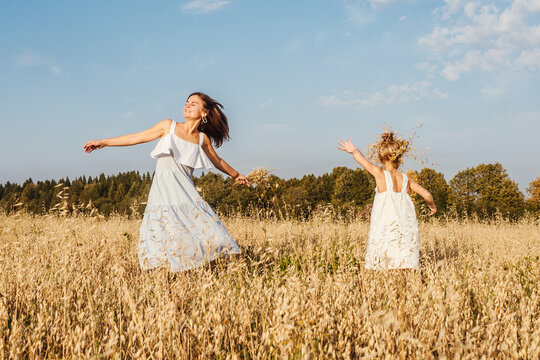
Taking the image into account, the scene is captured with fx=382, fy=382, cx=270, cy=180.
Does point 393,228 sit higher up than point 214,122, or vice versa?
point 214,122

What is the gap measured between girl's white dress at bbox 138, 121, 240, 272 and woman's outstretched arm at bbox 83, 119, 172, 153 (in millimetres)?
87

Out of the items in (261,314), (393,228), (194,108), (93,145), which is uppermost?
(194,108)

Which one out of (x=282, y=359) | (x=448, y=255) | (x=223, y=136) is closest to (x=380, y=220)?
(x=448, y=255)

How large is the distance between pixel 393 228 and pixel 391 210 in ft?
0.86

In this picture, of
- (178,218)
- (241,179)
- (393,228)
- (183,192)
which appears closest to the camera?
(178,218)

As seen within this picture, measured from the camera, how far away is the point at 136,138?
3990 millimetres

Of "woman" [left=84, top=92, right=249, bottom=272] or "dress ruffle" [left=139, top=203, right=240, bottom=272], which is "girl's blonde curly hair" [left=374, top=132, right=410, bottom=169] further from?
"dress ruffle" [left=139, top=203, right=240, bottom=272]

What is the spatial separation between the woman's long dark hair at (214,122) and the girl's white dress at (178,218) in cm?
39

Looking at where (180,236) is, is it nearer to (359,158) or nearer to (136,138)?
(136,138)

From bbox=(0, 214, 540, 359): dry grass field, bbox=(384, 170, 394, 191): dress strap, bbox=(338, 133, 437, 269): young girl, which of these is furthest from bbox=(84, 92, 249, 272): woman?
bbox=(384, 170, 394, 191): dress strap

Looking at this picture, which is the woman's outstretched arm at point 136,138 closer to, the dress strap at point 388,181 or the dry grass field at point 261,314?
the dry grass field at point 261,314

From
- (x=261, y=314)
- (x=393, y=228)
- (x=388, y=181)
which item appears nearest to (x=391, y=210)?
(x=393, y=228)

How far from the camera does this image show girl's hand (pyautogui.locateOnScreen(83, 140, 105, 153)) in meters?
3.84

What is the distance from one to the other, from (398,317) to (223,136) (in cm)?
314
